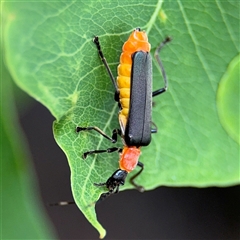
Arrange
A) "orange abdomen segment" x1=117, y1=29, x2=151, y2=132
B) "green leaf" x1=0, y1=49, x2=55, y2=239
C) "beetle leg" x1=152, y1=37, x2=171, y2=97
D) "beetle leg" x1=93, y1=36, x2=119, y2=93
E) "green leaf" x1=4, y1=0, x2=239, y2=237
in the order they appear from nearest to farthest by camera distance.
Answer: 1. "green leaf" x1=4, y1=0, x2=239, y2=237
2. "beetle leg" x1=93, y1=36, x2=119, y2=93
3. "orange abdomen segment" x1=117, y1=29, x2=151, y2=132
4. "beetle leg" x1=152, y1=37, x2=171, y2=97
5. "green leaf" x1=0, y1=49, x2=55, y2=239

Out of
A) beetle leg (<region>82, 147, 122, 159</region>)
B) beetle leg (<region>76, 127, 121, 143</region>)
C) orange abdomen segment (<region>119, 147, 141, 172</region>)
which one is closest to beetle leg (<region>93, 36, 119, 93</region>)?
beetle leg (<region>76, 127, 121, 143</region>)

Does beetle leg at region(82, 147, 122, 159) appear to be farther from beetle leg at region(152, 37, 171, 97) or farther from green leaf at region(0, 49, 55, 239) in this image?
green leaf at region(0, 49, 55, 239)

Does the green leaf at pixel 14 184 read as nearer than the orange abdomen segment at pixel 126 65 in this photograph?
No

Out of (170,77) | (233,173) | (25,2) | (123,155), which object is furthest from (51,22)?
(233,173)

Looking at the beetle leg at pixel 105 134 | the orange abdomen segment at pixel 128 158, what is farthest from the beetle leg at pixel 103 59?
the orange abdomen segment at pixel 128 158

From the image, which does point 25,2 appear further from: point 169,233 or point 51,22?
point 169,233

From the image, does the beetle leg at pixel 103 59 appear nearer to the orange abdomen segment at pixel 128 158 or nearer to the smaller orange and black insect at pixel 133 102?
the smaller orange and black insect at pixel 133 102

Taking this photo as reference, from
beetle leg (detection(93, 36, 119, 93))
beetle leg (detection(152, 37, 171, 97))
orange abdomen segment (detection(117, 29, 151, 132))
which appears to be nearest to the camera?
beetle leg (detection(93, 36, 119, 93))

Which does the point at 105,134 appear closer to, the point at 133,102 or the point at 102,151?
the point at 102,151
